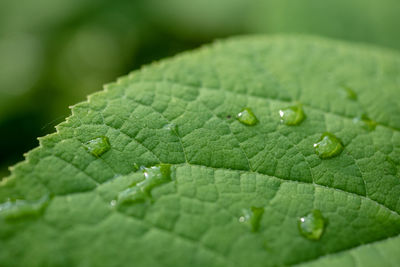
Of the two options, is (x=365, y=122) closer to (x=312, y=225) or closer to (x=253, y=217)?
(x=312, y=225)

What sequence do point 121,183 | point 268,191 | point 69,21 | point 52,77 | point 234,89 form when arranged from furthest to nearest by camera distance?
point 69,21
point 52,77
point 234,89
point 268,191
point 121,183

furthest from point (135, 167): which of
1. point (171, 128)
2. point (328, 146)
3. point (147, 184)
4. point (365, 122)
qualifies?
point (365, 122)

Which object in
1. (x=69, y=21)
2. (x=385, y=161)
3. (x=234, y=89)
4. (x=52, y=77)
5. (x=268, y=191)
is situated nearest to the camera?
(x=268, y=191)

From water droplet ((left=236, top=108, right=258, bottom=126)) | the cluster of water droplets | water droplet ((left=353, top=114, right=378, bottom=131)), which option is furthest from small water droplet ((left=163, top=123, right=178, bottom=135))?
water droplet ((left=353, top=114, right=378, bottom=131))

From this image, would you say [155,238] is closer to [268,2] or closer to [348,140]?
[348,140]

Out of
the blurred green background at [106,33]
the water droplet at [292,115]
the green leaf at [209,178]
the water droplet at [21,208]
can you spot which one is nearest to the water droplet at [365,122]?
the green leaf at [209,178]

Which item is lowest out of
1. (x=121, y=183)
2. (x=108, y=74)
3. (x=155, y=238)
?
(x=108, y=74)

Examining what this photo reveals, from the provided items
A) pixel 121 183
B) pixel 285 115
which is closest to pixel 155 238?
pixel 121 183
